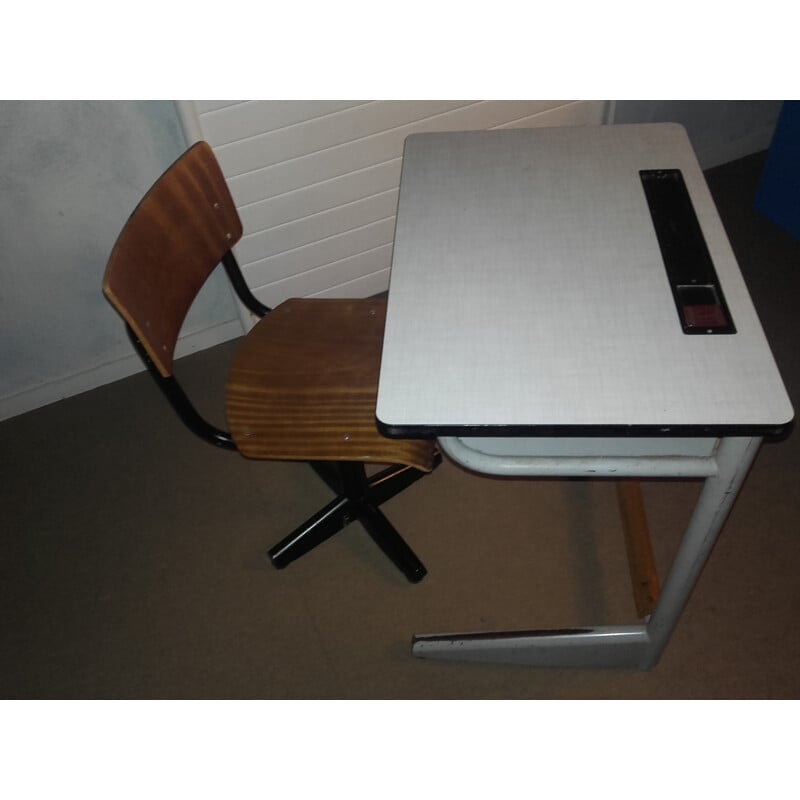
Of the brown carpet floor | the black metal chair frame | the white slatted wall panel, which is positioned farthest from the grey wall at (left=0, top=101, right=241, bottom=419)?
the black metal chair frame

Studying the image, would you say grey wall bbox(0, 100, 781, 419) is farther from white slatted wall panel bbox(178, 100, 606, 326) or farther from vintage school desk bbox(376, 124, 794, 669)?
vintage school desk bbox(376, 124, 794, 669)

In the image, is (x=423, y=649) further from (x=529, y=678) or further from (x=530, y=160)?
(x=530, y=160)

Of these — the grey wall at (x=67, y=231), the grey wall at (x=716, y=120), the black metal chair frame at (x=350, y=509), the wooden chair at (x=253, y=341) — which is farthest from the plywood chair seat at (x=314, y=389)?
the grey wall at (x=716, y=120)

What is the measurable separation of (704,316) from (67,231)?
161 centimetres

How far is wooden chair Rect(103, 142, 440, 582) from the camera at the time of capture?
1113 mm

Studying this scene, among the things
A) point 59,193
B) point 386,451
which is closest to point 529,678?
point 386,451

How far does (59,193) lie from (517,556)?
1.49m

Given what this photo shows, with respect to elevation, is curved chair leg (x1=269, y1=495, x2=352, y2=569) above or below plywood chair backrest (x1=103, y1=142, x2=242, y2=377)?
below

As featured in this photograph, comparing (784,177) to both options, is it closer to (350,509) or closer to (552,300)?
(552,300)

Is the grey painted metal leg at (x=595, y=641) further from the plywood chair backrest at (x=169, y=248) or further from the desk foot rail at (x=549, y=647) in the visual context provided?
the plywood chair backrest at (x=169, y=248)

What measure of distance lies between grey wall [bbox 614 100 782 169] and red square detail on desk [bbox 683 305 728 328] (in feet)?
5.26

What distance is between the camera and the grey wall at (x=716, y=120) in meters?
2.36

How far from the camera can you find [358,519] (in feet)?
5.45

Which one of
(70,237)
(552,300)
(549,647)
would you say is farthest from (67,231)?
(549,647)
